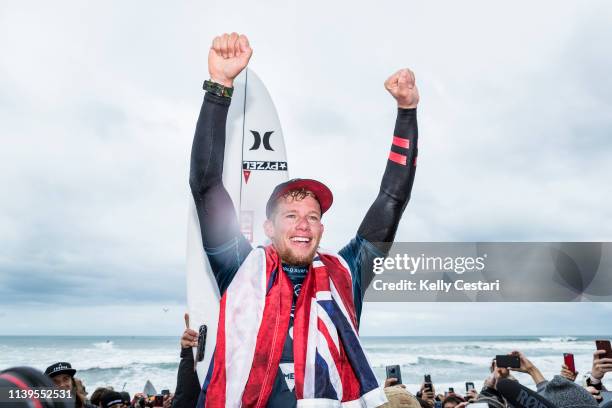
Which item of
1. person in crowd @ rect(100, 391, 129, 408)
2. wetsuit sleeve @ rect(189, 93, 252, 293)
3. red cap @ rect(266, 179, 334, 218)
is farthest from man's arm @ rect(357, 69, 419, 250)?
person in crowd @ rect(100, 391, 129, 408)

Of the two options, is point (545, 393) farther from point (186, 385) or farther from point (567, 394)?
point (186, 385)

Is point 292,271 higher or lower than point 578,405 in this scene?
higher

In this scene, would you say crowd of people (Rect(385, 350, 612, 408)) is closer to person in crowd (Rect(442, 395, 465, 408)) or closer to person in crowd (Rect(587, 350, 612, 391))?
person in crowd (Rect(587, 350, 612, 391))

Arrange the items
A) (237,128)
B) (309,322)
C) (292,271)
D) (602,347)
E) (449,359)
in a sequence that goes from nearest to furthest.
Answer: (309,322) < (292,271) < (602,347) < (237,128) < (449,359)

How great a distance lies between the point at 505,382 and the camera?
1605 mm

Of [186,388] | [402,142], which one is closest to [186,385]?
[186,388]

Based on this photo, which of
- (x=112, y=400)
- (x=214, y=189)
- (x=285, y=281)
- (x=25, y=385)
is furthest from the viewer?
(x=112, y=400)

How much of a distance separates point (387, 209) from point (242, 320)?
111cm

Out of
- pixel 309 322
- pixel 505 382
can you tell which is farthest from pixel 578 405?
pixel 309 322

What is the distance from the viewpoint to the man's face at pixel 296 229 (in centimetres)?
262

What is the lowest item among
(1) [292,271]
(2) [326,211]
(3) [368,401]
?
(3) [368,401]

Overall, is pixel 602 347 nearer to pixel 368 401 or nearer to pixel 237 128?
pixel 368 401

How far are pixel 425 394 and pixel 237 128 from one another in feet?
13.2

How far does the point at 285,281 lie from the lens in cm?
255
